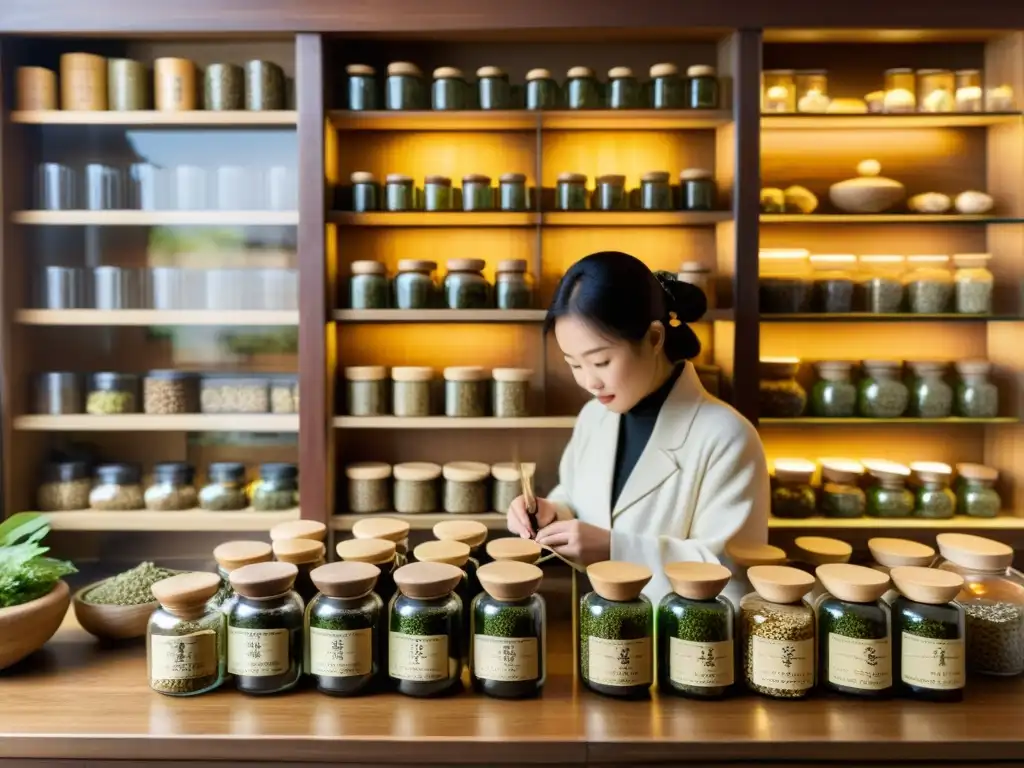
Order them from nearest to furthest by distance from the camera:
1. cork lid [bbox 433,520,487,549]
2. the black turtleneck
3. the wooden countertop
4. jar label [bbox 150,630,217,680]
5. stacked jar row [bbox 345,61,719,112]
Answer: the wooden countertop
jar label [bbox 150,630,217,680]
cork lid [bbox 433,520,487,549]
the black turtleneck
stacked jar row [bbox 345,61,719,112]

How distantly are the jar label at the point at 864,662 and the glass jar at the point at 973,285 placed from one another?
1594mm

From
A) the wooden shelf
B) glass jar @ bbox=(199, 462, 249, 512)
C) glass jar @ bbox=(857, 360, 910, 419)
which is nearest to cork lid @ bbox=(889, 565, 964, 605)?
glass jar @ bbox=(857, 360, 910, 419)

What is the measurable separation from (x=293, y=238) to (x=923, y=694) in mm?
1965

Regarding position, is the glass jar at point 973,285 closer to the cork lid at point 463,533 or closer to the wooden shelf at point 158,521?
the cork lid at point 463,533

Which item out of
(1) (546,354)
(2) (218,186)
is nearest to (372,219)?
(2) (218,186)

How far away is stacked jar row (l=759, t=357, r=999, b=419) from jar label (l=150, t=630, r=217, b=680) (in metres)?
1.70

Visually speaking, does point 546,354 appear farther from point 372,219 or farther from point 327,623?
point 327,623

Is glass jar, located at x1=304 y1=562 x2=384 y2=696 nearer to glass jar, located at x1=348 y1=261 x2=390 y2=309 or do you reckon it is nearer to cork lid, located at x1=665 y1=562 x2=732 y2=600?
cork lid, located at x1=665 y1=562 x2=732 y2=600

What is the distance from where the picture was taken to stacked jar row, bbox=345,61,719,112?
2.37 metres

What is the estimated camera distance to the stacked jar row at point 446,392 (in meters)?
2.43

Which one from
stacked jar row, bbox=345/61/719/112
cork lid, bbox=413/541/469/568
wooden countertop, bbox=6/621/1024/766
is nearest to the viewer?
wooden countertop, bbox=6/621/1024/766

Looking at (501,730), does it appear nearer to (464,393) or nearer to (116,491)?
(464,393)

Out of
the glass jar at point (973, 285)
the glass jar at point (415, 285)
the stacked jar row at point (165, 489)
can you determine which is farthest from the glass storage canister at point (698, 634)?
the glass jar at point (973, 285)

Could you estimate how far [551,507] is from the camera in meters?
1.60
